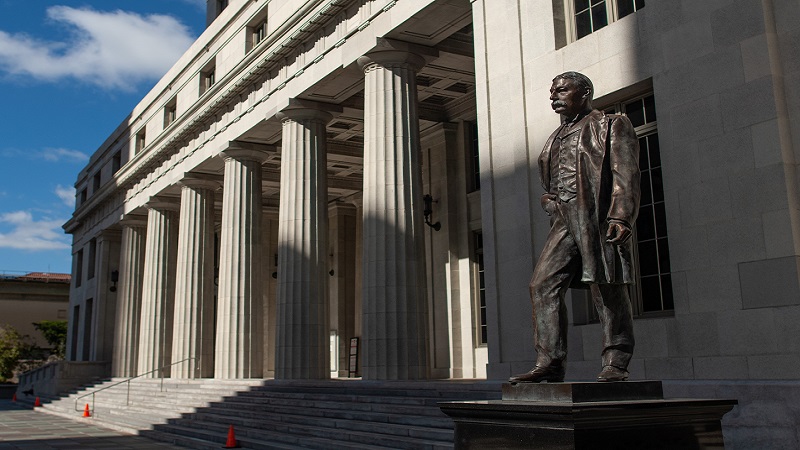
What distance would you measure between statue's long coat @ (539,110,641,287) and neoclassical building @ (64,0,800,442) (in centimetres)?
544

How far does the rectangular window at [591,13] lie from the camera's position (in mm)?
14727

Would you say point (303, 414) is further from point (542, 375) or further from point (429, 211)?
point (542, 375)

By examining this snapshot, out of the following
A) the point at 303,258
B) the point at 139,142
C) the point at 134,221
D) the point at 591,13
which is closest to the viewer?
the point at 591,13

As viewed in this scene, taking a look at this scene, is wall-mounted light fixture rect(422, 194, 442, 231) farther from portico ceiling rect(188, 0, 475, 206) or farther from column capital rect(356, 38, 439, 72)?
column capital rect(356, 38, 439, 72)

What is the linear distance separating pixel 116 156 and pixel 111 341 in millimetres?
11365

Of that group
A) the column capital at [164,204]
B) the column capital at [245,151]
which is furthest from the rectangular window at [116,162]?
the column capital at [245,151]

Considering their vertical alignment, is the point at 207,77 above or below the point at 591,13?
above

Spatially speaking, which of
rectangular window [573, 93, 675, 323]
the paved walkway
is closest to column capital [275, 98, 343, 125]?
the paved walkway

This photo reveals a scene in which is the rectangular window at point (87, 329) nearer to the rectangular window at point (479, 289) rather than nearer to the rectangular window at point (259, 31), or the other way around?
the rectangular window at point (259, 31)

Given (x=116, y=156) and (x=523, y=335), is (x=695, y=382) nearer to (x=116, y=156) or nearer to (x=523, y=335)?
(x=523, y=335)

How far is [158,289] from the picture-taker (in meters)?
37.3

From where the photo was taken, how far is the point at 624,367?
21.6 feet

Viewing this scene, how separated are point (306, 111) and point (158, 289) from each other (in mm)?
16632

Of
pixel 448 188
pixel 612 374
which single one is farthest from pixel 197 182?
pixel 612 374
